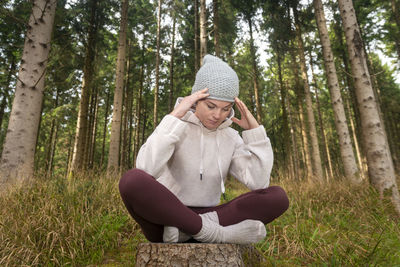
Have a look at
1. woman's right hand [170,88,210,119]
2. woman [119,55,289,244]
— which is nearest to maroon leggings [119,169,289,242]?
woman [119,55,289,244]

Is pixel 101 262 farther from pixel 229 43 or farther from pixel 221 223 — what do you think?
pixel 229 43

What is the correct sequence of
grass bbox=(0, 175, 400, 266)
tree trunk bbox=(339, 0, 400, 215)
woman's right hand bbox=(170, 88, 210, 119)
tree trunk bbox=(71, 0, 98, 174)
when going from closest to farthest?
woman's right hand bbox=(170, 88, 210, 119)
grass bbox=(0, 175, 400, 266)
tree trunk bbox=(339, 0, 400, 215)
tree trunk bbox=(71, 0, 98, 174)

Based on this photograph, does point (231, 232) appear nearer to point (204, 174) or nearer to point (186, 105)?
point (204, 174)

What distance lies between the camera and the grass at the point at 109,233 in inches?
105

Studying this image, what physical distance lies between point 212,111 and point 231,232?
1.11 m

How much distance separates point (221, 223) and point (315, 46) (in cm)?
1655

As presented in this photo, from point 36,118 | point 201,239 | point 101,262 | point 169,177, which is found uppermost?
point 36,118

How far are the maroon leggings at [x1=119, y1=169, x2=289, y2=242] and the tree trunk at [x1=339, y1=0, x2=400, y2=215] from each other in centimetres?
364

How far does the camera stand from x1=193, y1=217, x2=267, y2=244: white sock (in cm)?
209

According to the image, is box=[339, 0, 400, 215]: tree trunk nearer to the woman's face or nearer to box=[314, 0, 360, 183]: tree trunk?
box=[314, 0, 360, 183]: tree trunk

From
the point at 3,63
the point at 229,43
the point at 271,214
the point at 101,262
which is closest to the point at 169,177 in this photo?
the point at 271,214

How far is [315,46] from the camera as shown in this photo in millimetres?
15766

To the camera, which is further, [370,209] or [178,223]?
[370,209]

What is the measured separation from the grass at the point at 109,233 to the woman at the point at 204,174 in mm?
1039
